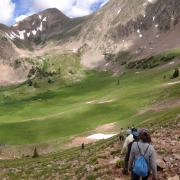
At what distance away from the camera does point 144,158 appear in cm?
1797

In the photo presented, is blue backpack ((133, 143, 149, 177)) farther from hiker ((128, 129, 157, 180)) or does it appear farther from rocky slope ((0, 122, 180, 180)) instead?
rocky slope ((0, 122, 180, 180))

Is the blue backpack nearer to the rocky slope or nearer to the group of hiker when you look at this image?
the group of hiker

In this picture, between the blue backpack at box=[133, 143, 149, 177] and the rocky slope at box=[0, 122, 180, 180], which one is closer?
the blue backpack at box=[133, 143, 149, 177]

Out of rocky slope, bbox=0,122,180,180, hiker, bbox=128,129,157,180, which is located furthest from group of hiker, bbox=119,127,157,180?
rocky slope, bbox=0,122,180,180

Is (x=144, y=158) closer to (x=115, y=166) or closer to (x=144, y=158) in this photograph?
(x=144, y=158)

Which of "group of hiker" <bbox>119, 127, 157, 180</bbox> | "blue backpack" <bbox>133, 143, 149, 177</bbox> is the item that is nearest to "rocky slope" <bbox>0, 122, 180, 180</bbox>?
Answer: "group of hiker" <bbox>119, 127, 157, 180</bbox>

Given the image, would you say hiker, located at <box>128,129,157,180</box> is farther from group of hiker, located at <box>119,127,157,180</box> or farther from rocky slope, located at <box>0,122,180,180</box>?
rocky slope, located at <box>0,122,180,180</box>

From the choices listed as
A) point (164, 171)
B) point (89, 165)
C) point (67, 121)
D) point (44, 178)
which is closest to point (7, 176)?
point (44, 178)

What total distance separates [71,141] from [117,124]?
1618 cm

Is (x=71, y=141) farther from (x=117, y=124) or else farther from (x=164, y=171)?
(x=164, y=171)

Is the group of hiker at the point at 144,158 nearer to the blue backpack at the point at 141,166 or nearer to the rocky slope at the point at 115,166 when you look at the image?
the blue backpack at the point at 141,166

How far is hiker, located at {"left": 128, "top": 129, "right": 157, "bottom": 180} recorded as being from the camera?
17.8m

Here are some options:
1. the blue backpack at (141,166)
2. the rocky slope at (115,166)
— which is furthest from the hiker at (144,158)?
the rocky slope at (115,166)

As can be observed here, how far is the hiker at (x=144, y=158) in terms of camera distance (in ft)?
58.4
